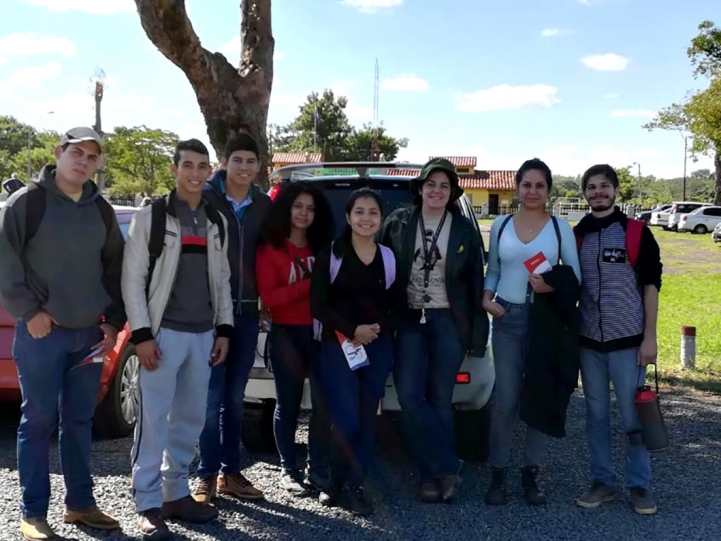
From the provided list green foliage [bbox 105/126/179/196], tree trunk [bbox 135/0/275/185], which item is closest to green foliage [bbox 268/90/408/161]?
green foliage [bbox 105/126/179/196]

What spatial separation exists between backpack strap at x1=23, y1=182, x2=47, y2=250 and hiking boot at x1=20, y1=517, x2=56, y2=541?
135 cm

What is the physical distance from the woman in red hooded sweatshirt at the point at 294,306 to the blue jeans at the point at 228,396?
161 millimetres

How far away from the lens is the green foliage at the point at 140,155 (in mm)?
52438

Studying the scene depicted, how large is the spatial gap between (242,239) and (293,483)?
1478 millimetres

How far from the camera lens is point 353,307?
12.6ft

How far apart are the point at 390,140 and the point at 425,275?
57.7 m

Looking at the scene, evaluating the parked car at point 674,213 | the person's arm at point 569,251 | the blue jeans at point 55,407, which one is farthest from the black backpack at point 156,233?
the parked car at point 674,213

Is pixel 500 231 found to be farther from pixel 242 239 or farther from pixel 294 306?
pixel 242 239

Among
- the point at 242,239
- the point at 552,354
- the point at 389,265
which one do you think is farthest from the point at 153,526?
the point at 552,354

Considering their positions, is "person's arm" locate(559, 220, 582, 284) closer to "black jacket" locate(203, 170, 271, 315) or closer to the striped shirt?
"black jacket" locate(203, 170, 271, 315)

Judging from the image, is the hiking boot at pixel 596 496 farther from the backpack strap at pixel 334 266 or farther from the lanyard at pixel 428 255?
the backpack strap at pixel 334 266

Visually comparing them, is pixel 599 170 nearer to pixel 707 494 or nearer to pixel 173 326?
pixel 707 494

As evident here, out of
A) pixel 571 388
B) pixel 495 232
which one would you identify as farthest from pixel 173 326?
pixel 571 388

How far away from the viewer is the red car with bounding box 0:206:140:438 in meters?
4.79
